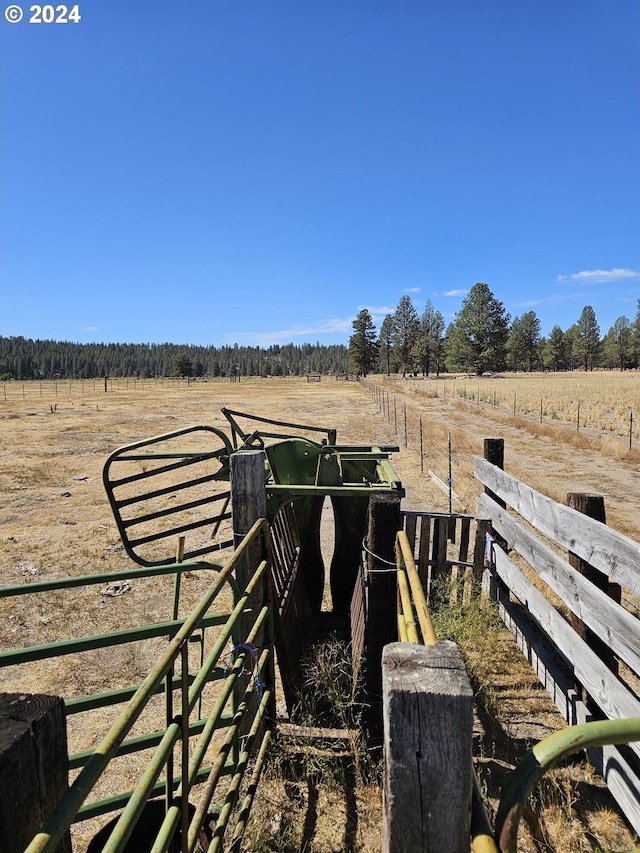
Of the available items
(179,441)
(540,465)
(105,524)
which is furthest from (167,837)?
(179,441)

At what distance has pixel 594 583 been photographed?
330 cm

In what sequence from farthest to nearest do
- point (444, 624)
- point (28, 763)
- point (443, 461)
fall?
point (443, 461), point (444, 624), point (28, 763)

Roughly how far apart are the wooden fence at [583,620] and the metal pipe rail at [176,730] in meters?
1.99

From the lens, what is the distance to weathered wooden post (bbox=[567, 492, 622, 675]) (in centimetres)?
326

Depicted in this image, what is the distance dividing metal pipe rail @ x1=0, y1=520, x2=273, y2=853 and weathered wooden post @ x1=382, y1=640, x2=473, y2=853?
0.65 metres

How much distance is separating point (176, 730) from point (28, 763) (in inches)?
24.2

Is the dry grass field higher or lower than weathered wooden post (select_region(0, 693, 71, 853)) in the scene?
lower

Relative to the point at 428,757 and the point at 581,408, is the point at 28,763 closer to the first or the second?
the point at 428,757

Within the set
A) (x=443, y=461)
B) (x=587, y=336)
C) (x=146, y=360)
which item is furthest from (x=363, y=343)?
(x=146, y=360)

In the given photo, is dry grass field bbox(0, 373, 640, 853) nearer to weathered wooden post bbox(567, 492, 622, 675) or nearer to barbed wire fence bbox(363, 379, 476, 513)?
barbed wire fence bbox(363, 379, 476, 513)

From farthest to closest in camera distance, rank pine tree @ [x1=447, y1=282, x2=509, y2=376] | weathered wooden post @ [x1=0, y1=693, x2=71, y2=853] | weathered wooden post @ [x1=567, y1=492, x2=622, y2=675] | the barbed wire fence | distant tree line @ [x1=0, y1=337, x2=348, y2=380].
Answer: distant tree line @ [x1=0, y1=337, x2=348, y2=380]
pine tree @ [x1=447, y1=282, x2=509, y2=376]
the barbed wire fence
weathered wooden post @ [x1=567, y1=492, x2=622, y2=675]
weathered wooden post @ [x1=0, y1=693, x2=71, y2=853]

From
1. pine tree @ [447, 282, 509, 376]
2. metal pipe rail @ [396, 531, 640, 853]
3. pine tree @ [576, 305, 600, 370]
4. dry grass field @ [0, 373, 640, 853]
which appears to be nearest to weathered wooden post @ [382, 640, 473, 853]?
metal pipe rail @ [396, 531, 640, 853]

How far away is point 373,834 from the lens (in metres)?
2.81

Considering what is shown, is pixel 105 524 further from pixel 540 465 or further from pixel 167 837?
pixel 540 465
